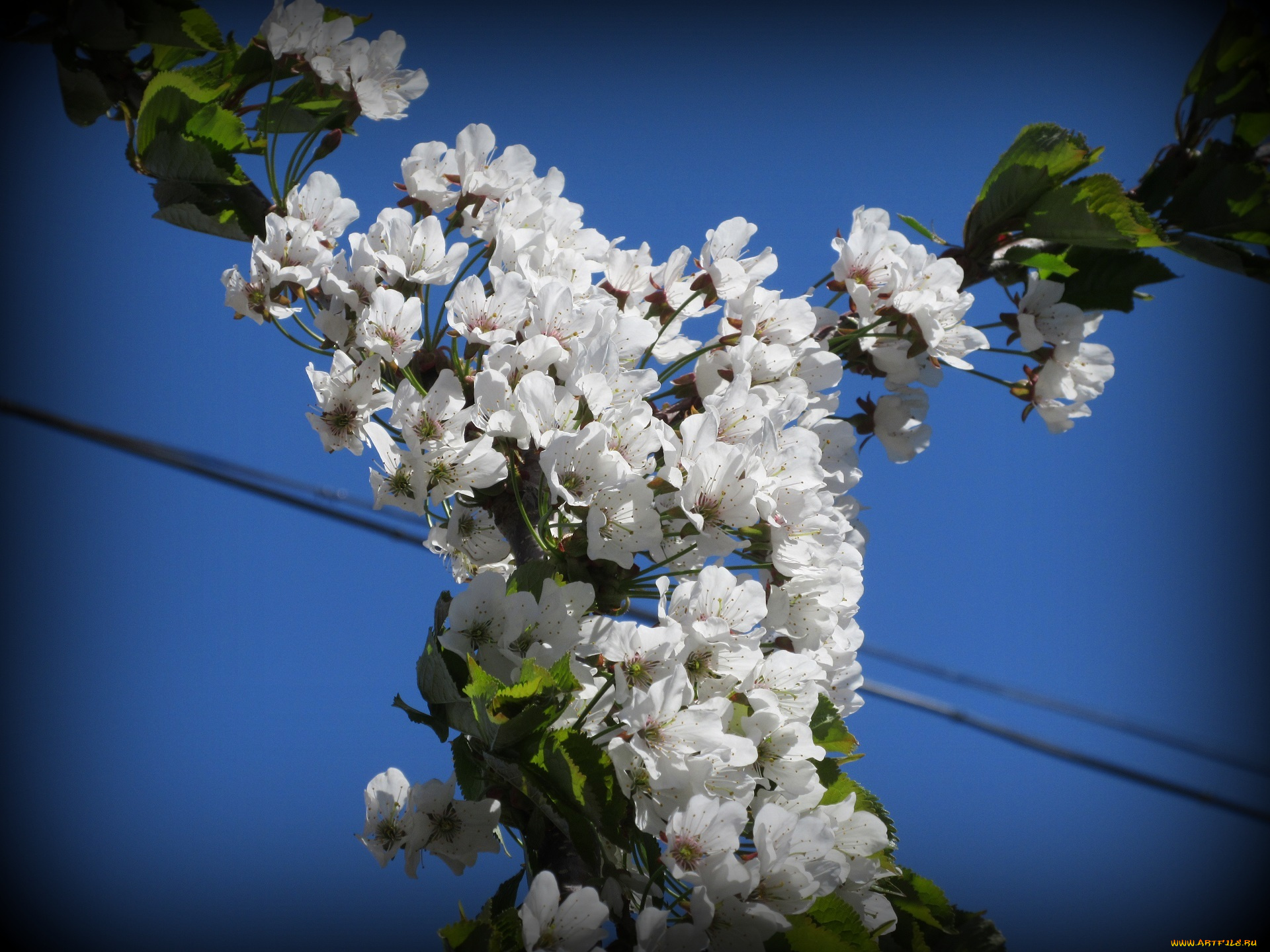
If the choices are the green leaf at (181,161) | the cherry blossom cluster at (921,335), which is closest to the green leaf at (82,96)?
the green leaf at (181,161)

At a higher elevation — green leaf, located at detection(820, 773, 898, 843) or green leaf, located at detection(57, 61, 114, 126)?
green leaf, located at detection(57, 61, 114, 126)

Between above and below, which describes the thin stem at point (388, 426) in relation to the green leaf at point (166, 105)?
below

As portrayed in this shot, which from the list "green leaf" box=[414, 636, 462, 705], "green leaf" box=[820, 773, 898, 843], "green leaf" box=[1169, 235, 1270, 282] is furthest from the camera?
"green leaf" box=[1169, 235, 1270, 282]

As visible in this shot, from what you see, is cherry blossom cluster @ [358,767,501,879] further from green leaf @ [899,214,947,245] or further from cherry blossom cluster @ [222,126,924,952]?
green leaf @ [899,214,947,245]

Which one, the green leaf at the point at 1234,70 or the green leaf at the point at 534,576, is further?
the green leaf at the point at 1234,70

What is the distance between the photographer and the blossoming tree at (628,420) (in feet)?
2.53

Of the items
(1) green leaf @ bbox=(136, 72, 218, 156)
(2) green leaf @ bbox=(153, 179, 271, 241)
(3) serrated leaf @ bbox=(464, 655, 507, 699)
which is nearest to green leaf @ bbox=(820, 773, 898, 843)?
(3) serrated leaf @ bbox=(464, 655, 507, 699)

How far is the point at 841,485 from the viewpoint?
103 cm

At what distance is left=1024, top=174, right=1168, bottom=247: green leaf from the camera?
1102mm

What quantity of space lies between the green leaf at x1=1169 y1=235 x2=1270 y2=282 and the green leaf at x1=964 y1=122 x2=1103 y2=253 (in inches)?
7.6

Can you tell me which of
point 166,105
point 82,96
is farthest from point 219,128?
point 82,96

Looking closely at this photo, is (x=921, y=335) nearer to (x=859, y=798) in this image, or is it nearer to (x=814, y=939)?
(x=859, y=798)

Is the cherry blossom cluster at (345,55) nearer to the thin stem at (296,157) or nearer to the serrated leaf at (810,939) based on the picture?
the thin stem at (296,157)

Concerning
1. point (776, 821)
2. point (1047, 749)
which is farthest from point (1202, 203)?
point (1047, 749)
